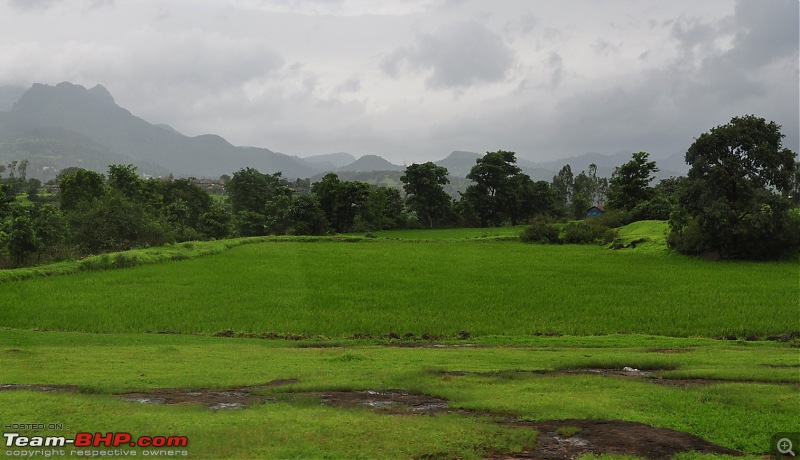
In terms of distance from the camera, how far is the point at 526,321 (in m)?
16.6

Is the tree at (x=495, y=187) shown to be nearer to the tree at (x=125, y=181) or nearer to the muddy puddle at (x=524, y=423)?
the tree at (x=125, y=181)

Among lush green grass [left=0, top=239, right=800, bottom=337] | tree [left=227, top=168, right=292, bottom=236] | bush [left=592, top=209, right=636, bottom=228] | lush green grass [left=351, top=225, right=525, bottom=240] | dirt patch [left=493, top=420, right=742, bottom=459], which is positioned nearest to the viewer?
dirt patch [left=493, top=420, right=742, bottom=459]

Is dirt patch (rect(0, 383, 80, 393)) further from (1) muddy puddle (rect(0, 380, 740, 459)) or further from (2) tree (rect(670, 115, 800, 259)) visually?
(2) tree (rect(670, 115, 800, 259))

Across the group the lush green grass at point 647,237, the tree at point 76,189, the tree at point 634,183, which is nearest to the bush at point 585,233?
the lush green grass at point 647,237

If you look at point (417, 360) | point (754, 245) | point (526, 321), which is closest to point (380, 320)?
point (526, 321)

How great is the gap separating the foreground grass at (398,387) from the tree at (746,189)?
1865cm

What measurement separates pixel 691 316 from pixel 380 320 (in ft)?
34.1

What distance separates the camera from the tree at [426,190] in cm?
7038

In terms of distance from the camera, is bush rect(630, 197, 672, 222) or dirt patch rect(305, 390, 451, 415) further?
bush rect(630, 197, 672, 222)

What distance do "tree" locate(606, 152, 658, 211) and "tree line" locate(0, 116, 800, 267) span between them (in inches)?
5.1

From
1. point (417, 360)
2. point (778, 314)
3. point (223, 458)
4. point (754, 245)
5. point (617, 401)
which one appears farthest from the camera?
point (754, 245)

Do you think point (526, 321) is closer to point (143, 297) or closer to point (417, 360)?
point (417, 360)

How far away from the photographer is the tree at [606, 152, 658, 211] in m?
61.1

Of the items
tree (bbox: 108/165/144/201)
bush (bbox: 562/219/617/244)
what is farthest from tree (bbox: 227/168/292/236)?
bush (bbox: 562/219/617/244)
